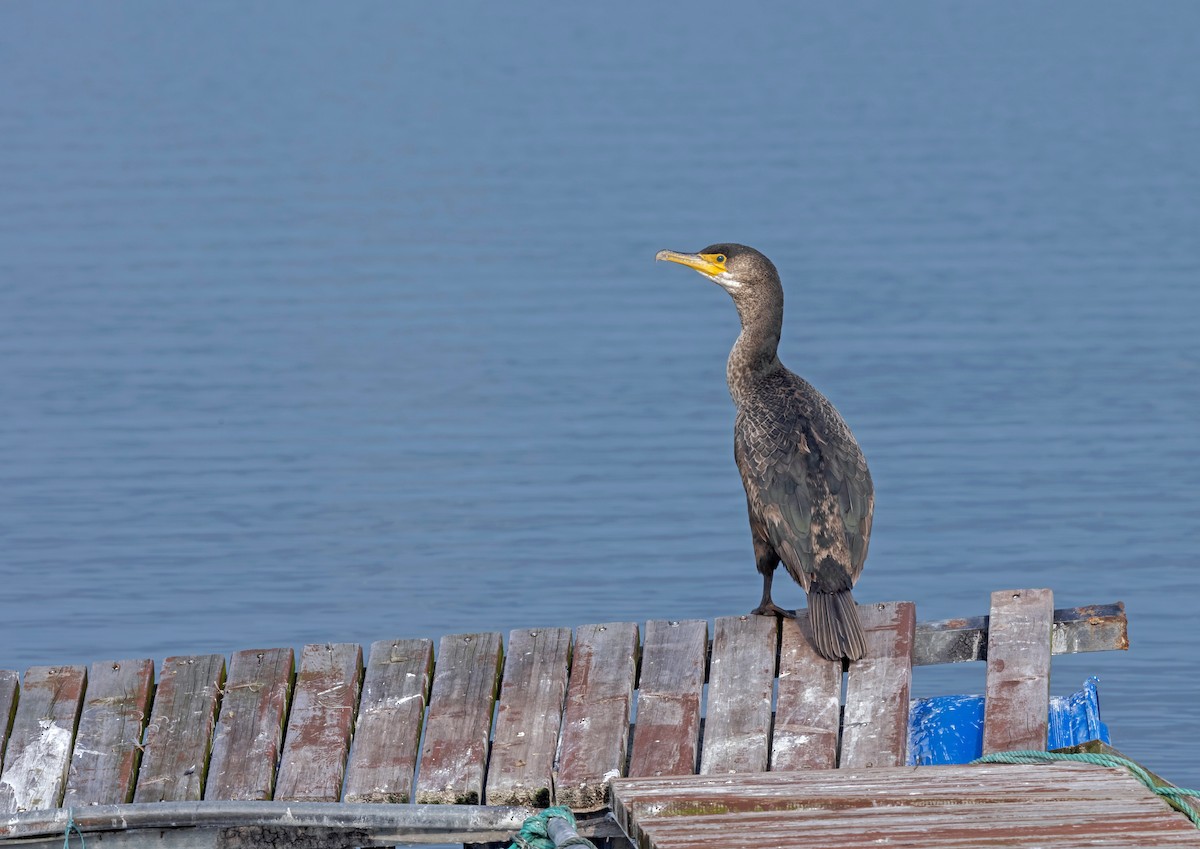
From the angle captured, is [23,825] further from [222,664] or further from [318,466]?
[318,466]

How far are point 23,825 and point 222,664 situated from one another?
0.82 m

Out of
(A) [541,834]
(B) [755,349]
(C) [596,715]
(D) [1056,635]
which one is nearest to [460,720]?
(C) [596,715]

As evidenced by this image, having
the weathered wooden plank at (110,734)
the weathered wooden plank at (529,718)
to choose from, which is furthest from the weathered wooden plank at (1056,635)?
the weathered wooden plank at (110,734)

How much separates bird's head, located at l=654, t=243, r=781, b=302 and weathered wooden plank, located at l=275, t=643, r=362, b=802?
2180mm

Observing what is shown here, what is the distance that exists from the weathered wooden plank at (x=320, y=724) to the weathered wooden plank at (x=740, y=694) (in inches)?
40.5

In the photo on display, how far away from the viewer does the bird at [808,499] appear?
6.31 metres

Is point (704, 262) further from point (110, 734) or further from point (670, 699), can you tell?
point (110, 734)

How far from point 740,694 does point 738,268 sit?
6.98 ft

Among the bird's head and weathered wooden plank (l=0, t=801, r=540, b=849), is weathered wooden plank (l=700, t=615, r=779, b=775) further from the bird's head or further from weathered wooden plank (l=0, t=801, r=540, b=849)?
the bird's head

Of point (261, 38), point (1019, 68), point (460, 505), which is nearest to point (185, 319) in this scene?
point (460, 505)

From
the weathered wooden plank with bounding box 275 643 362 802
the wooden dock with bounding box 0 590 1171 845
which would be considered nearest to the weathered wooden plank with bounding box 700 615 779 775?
the wooden dock with bounding box 0 590 1171 845

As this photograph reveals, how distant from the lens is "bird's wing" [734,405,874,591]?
6.44 metres

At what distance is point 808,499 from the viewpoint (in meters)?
6.57

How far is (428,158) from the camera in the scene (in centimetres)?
2050
